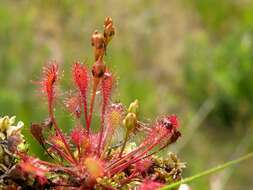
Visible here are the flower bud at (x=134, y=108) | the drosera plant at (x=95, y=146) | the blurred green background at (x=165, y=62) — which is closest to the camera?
the drosera plant at (x=95, y=146)

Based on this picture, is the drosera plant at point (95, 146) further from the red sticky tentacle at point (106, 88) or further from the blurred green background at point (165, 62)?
the blurred green background at point (165, 62)

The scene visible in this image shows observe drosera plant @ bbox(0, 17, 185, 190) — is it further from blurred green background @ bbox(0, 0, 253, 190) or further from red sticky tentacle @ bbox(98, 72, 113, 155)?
blurred green background @ bbox(0, 0, 253, 190)

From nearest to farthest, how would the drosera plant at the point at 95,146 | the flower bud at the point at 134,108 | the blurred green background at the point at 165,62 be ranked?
the drosera plant at the point at 95,146 < the flower bud at the point at 134,108 < the blurred green background at the point at 165,62

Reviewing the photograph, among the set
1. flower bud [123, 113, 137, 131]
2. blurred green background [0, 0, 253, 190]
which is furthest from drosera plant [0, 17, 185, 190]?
blurred green background [0, 0, 253, 190]

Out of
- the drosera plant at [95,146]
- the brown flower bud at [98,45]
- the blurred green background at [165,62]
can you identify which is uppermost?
the blurred green background at [165,62]

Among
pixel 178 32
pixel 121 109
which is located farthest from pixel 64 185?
pixel 178 32

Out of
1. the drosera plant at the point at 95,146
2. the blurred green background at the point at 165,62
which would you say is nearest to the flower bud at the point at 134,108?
the drosera plant at the point at 95,146

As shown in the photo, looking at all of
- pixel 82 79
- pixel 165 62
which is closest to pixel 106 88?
pixel 82 79

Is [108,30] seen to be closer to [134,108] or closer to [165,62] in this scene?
[134,108]
